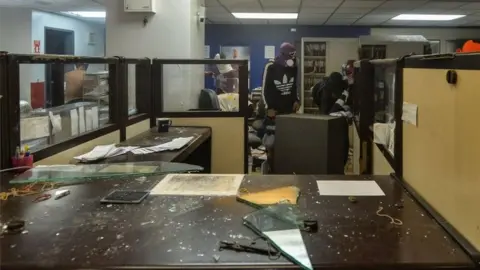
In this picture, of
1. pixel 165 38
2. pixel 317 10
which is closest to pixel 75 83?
pixel 165 38

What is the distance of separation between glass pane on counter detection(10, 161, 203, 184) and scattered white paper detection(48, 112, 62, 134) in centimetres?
36

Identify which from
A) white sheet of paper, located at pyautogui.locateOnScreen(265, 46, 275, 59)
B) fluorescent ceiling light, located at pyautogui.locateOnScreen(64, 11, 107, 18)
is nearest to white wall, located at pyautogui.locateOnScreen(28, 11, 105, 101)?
fluorescent ceiling light, located at pyautogui.locateOnScreen(64, 11, 107, 18)

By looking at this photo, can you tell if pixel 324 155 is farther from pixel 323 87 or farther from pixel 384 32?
pixel 384 32

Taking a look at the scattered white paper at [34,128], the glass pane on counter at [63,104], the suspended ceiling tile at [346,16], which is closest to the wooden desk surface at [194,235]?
the scattered white paper at [34,128]

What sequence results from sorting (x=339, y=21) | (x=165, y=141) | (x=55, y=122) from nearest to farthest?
(x=55, y=122), (x=165, y=141), (x=339, y=21)

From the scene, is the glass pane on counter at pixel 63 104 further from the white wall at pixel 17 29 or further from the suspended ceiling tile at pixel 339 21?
the suspended ceiling tile at pixel 339 21

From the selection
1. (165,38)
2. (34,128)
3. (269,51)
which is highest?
(269,51)

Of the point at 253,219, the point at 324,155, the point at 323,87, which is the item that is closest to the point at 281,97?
the point at 323,87

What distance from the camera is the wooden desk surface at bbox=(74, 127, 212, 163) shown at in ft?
8.33

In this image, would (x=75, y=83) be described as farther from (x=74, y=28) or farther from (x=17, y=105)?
(x=74, y=28)

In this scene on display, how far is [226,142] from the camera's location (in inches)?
162

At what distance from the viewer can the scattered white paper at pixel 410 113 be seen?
66.4 inches

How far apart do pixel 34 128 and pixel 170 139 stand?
1.22 m

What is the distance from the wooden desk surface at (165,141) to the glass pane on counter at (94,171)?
0.26m
